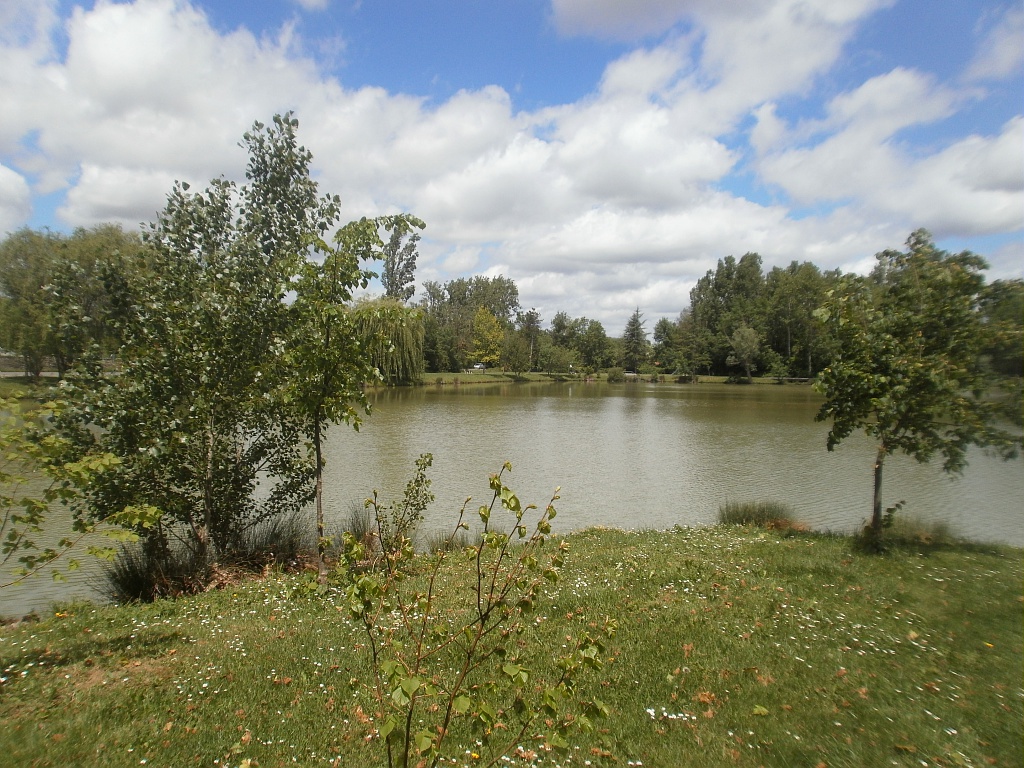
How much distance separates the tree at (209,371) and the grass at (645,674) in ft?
4.91

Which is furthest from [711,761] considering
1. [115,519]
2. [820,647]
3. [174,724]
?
[115,519]

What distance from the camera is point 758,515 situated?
13289 mm

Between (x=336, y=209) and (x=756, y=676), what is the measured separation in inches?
322

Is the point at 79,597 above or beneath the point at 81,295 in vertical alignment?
beneath

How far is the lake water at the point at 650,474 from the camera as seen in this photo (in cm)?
1414

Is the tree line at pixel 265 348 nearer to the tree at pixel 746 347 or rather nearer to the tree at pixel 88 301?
the tree at pixel 88 301

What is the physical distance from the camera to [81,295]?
25.7 feet

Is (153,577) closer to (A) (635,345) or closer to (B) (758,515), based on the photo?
(B) (758,515)

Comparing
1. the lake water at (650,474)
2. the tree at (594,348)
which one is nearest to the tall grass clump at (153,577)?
the lake water at (650,474)

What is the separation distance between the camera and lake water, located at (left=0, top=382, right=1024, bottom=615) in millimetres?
14141

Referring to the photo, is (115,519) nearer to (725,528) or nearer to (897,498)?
(725,528)

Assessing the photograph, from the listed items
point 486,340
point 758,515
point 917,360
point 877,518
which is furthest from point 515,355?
point 917,360

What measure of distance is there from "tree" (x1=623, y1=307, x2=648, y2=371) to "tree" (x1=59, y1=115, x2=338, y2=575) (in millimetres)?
108064

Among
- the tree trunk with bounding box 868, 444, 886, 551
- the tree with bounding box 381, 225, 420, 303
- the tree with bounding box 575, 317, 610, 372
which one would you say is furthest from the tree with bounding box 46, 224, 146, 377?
the tree with bounding box 575, 317, 610, 372
